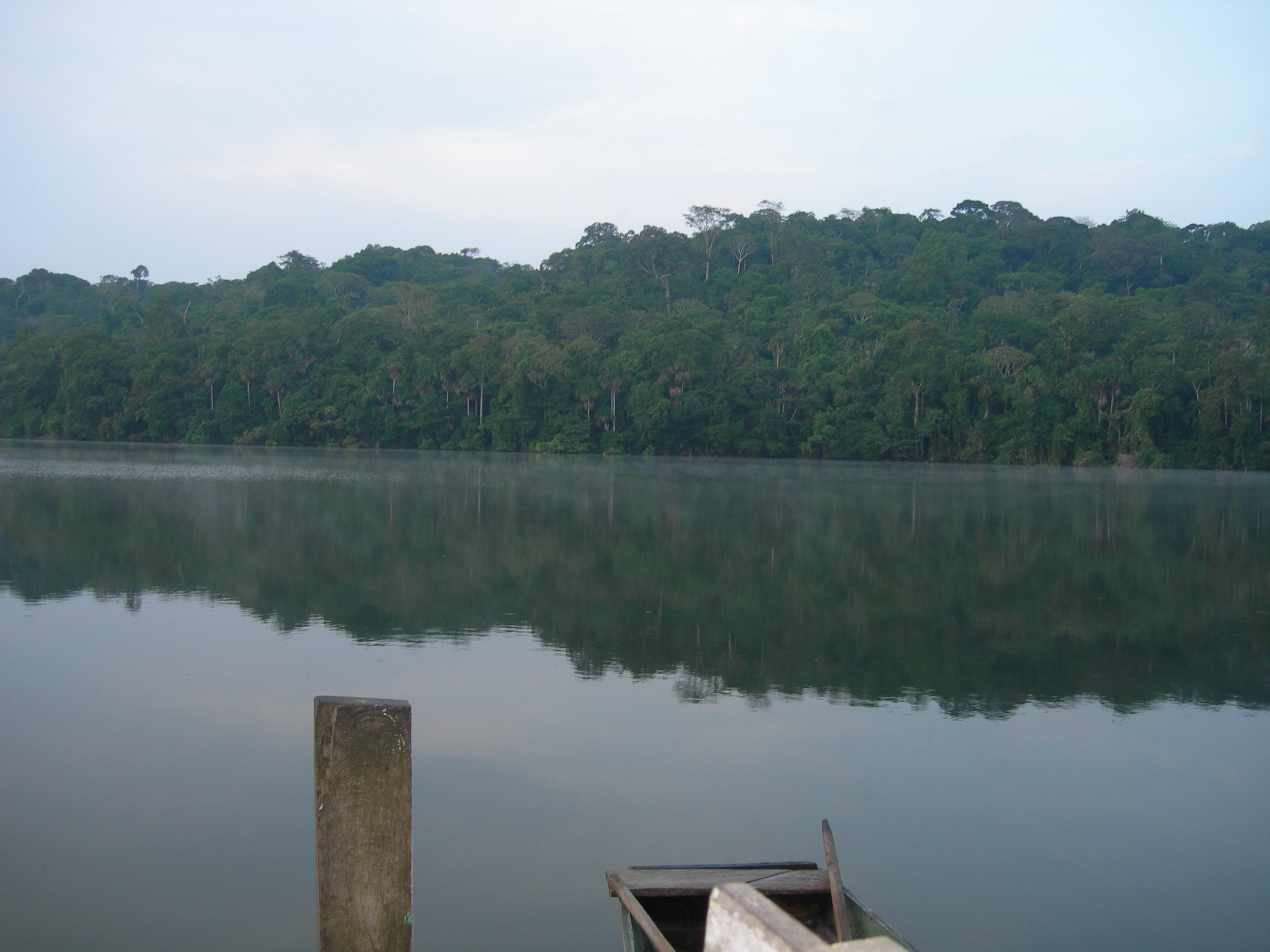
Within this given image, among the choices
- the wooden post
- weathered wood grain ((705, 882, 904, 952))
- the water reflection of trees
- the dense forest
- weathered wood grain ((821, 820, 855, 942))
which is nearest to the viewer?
weathered wood grain ((705, 882, 904, 952))

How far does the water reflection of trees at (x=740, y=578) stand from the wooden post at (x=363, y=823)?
Answer: 4860 mm

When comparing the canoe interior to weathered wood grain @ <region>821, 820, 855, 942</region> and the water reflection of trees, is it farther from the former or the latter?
the water reflection of trees

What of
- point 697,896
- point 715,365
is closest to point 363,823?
point 697,896

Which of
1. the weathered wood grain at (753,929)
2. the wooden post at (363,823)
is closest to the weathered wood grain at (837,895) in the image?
the wooden post at (363,823)

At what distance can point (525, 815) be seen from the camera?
5.71m

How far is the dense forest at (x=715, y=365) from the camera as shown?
193 ft

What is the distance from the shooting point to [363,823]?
11.0 feet

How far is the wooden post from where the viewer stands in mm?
3293

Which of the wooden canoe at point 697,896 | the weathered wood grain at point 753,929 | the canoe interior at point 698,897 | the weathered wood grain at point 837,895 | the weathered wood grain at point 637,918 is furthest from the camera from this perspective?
the canoe interior at point 698,897

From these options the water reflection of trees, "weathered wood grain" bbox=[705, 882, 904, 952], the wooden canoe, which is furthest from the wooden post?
the water reflection of trees

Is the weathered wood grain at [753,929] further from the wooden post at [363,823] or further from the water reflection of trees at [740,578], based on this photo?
the water reflection of trees at [740,578]

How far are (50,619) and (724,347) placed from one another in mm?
55793

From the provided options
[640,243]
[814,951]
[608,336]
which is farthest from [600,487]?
[640,243]

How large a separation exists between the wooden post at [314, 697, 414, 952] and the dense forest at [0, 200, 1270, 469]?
190 ft
